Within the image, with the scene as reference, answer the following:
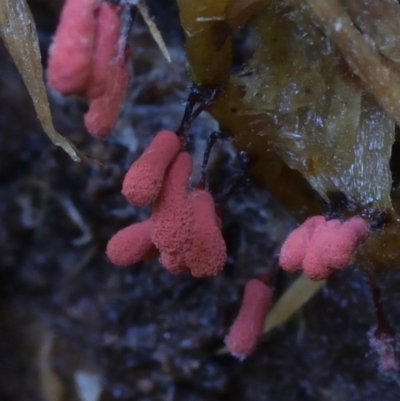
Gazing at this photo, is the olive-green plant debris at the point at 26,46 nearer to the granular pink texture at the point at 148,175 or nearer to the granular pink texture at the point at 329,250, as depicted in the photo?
the granular pink texture at the point at 148,175

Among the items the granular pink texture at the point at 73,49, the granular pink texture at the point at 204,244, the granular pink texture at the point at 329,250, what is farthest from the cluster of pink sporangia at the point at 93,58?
the granular pink texture at the point at 329,250

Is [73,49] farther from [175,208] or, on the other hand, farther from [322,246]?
[322,246]

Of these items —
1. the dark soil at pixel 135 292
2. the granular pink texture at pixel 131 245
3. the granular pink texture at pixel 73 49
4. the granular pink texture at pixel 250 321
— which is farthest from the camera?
the dark soil at pixel 135 292

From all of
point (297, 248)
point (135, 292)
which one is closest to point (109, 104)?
point (297, 248)

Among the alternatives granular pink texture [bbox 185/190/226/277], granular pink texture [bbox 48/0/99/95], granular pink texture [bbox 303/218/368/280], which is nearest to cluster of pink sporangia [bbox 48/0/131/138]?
granular pink texture [bbox 48/0/99/95]

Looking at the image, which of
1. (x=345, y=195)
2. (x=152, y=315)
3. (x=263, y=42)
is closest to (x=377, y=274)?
(x=345, y=195)
